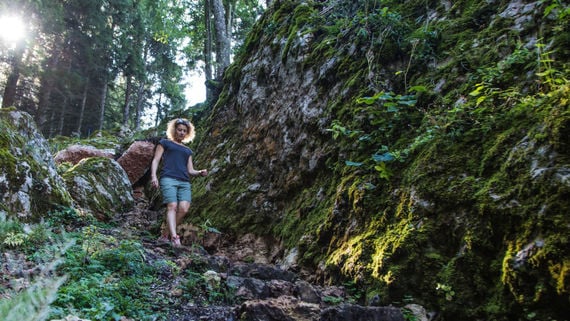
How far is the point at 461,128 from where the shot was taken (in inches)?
135

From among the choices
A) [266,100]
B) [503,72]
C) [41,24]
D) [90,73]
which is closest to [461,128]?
[503,72]

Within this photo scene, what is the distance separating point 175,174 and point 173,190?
27 cm

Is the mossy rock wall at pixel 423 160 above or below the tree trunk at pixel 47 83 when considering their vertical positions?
below

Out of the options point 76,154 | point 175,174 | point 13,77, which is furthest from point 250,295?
point 13,77

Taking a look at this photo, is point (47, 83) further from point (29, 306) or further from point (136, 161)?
point (29, 306)

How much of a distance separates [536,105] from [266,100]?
5.20 metres

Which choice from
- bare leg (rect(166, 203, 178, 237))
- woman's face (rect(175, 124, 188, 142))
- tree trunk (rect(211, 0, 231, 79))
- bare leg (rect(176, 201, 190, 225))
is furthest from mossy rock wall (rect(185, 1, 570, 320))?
tree trunk (rect(211, 0, 231, 79))

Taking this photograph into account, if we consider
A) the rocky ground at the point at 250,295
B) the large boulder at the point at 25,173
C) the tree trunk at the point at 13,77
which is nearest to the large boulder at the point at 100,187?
the large boulder at the point at 25,173

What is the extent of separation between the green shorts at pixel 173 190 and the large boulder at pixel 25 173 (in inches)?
52.4

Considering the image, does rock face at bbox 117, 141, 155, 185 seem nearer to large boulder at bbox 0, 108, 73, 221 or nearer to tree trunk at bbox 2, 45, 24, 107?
large boulder at bbox 0, 108, 73, 221

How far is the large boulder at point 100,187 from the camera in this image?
6.43 m

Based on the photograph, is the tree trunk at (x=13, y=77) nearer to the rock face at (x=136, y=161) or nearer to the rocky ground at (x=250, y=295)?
the rock face at (x=136, y=161)

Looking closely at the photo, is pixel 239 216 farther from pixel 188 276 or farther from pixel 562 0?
pixel 562 0

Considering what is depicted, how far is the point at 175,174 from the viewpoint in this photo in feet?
19.8
